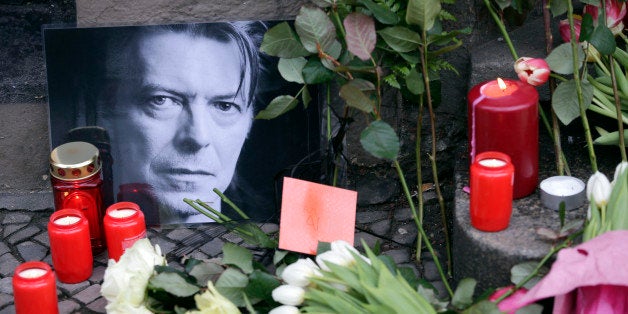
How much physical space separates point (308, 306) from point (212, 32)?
3.86 ft

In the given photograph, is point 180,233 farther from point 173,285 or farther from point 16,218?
point 173,285

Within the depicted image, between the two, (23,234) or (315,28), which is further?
(23,234)

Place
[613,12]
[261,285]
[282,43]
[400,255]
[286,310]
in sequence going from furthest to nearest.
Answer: [400,255] → [613,12] → [282,43] → [261,285] → [286,310]

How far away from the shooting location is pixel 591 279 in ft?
4.71

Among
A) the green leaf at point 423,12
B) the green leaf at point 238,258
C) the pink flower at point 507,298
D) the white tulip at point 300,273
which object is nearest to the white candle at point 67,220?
the green leaf at point 238,258

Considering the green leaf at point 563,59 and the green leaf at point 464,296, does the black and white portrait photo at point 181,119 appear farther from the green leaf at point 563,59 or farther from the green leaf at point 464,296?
the green leaf at point 464,296

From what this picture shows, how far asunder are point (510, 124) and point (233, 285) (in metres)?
0.74

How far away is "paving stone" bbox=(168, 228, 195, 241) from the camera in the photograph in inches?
98.3

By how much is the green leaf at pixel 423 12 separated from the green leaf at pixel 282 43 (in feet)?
0.86

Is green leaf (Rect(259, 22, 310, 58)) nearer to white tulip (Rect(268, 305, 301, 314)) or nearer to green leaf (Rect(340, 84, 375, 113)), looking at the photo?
green leaf (Rect(340, 84, 375, 113))

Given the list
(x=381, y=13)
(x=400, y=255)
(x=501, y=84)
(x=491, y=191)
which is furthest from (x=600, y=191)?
(x=400, y=255)

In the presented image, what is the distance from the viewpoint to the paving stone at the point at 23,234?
250 cm

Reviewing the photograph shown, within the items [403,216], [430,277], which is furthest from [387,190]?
[430,277]

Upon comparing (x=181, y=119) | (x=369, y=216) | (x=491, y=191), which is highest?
(x=491, y=191)
